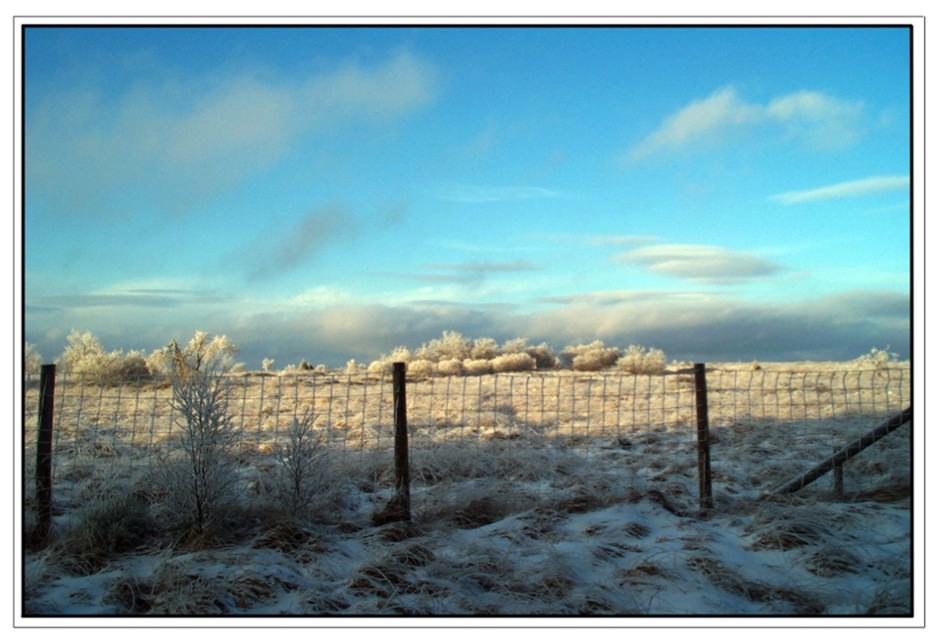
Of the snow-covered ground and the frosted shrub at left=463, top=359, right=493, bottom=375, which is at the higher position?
the frosted shrub at left=463, top=359, right=493, bottom=375

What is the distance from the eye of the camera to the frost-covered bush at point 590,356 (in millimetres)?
20453

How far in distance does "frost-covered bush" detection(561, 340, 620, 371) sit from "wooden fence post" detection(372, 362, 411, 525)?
14.1 m

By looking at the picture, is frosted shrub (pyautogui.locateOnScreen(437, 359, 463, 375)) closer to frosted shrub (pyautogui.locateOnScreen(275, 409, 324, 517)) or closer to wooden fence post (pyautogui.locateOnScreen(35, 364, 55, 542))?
frosted shrub (pyautogui.locateOnScreen(275, 409, 324, 517))

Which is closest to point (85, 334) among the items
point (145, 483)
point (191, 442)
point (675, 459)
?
point (145, 483)

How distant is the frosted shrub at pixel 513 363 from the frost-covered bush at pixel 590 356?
1275mm

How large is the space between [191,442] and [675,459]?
209 inches

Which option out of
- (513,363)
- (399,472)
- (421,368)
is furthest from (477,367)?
(399,472)

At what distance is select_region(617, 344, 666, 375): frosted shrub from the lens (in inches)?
770

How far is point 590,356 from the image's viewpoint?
20.7 metres

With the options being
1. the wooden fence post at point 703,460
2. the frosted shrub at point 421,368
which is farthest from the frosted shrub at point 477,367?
the wooden fence post at point 703,460

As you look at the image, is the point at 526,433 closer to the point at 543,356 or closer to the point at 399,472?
the point at 399,472

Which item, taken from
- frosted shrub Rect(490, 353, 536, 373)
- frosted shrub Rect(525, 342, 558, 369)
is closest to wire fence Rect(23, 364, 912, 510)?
frosted shrub Rect(490, 353, 536, 373)

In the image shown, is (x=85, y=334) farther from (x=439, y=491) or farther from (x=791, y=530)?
(x=791, y=530)
